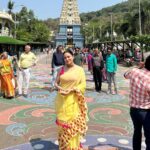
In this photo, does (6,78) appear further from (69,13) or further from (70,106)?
(69,13)

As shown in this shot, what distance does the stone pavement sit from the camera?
18.5 feet

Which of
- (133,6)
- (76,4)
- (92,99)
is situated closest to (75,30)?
(76,4)

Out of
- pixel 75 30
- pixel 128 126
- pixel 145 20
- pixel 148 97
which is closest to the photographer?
pixel 148 97

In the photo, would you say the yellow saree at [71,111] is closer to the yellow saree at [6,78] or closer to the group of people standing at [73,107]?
the group of people standing at [73,107]

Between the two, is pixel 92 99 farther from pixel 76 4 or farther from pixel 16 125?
pixel 76 4

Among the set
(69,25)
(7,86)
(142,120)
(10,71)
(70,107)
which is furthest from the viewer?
(69,25)

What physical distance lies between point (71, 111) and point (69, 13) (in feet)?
346

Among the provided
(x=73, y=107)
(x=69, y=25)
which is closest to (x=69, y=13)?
(x=69, y=25)

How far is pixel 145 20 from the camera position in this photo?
49875mm

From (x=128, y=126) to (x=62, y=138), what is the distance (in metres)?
2.64

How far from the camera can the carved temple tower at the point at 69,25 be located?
104938 millimetres

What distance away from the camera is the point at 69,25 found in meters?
106

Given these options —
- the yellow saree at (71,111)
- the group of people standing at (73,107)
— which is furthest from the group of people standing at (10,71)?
the yellow saree at (71,111)

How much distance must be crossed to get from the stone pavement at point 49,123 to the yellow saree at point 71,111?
3.00 ft
